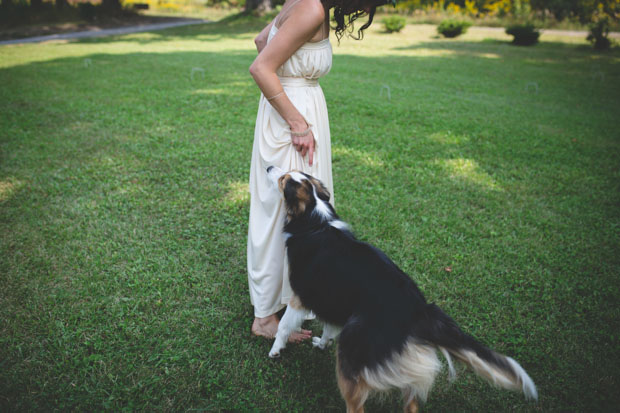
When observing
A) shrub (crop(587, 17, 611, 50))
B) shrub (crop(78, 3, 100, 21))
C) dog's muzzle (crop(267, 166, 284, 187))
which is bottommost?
dog's muzzle (crop(267, 166, 284, 187))

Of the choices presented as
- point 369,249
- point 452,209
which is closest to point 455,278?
point 452,209

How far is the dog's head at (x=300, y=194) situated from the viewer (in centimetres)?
199

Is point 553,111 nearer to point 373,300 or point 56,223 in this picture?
point 373,300

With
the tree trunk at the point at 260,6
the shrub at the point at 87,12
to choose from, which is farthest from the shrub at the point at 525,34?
the shrub at the point at 87,12

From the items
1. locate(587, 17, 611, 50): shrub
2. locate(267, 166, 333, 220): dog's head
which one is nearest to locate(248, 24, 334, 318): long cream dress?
locate(267, 166, 333, 220): dog's head

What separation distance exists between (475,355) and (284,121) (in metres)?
1.58

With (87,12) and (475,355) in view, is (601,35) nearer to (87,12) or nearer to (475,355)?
(475,355)

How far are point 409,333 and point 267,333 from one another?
1.20 m

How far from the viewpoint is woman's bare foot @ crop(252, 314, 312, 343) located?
243 cm

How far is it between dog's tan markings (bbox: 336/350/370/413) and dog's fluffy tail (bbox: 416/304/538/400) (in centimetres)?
39

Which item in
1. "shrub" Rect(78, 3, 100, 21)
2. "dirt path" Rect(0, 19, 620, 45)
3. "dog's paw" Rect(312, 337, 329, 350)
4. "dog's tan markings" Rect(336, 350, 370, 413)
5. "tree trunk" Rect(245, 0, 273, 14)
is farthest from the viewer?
"tree trunk" Rect(245, 0, 273, 14)

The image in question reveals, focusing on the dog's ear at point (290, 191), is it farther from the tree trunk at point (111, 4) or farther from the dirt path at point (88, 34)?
the tree trunk at point (111, 4)

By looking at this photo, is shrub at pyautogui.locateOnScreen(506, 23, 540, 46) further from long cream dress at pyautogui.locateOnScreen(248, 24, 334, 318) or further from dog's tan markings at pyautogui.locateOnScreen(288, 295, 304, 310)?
dog's tan markings at pyautogui.locateOnScreen(288, 295, 304, 310)

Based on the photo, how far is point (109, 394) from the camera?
1995 millimetres
